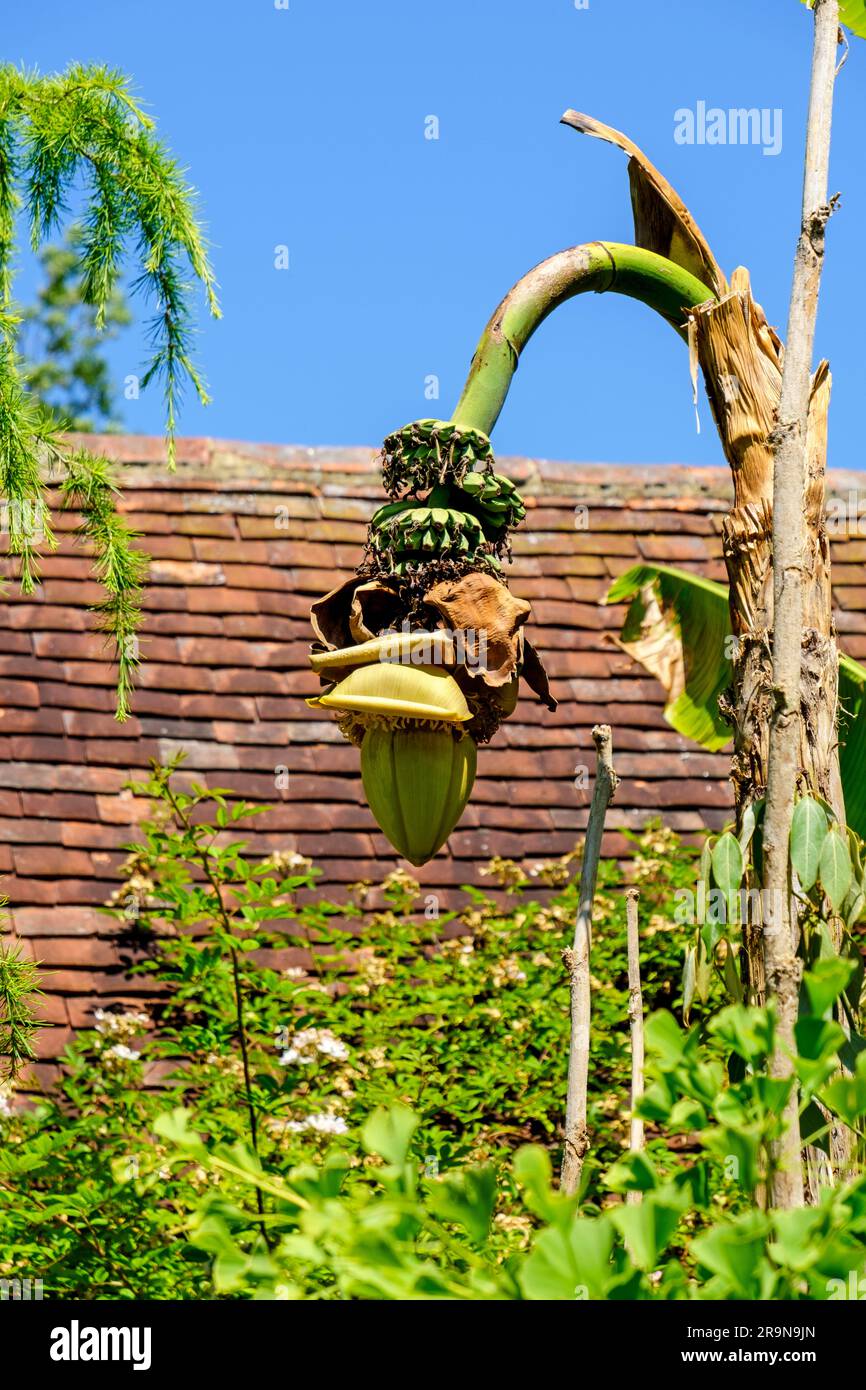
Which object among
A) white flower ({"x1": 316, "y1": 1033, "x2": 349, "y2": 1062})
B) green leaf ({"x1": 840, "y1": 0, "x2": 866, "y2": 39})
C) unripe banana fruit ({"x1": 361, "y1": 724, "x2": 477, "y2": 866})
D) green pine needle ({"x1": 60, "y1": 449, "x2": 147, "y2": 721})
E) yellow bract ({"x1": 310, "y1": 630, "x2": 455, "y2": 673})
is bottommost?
white flower ({"x1": 316, "y1": 1033, "x2": 349, "y2": 1062})

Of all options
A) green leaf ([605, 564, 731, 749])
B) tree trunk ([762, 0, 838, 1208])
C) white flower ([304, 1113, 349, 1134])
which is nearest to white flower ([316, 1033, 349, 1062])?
white flower ([304, 1113, 349, 1134])

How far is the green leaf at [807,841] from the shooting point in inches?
70.6

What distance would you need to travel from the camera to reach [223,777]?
4.99m

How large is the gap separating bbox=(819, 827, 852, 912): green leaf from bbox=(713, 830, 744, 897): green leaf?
4.1 inches

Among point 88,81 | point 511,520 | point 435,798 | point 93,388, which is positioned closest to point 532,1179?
point 435,798

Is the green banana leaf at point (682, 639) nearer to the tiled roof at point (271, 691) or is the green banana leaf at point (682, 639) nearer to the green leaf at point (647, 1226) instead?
the tiled roof at point (271, 691)

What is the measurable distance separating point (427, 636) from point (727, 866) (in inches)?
20.8

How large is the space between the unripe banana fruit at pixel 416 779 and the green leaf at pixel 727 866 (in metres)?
0.34

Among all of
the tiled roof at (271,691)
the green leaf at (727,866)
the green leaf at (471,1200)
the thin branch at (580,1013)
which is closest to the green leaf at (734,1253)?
the green leaf at (471,1200)

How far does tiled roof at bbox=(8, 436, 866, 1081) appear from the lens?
4691 millimetres

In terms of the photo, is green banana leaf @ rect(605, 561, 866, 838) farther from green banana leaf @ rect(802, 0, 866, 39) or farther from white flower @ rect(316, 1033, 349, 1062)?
green banana leaf @ rect(802, 0, 866, 39)

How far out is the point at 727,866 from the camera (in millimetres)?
1848
